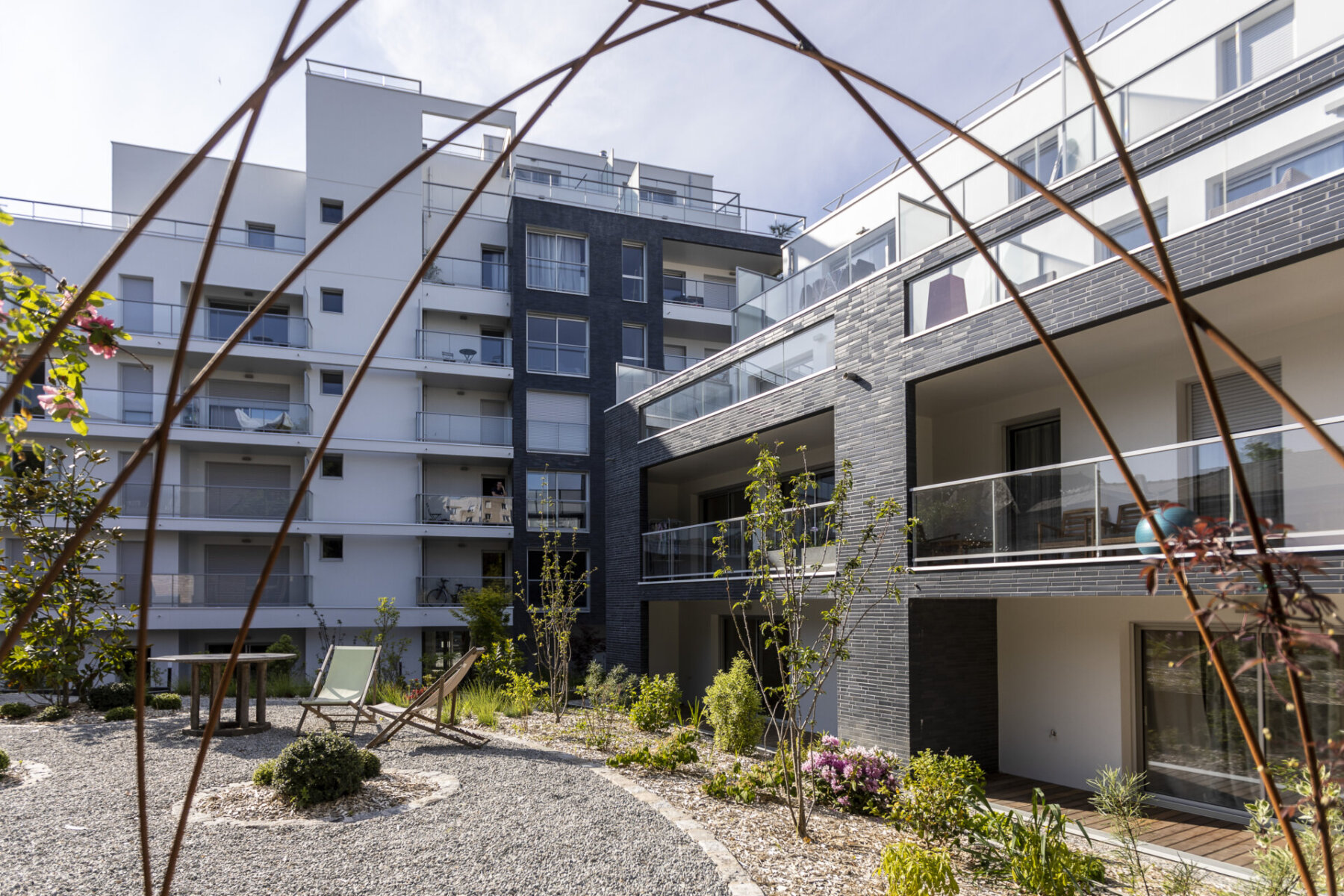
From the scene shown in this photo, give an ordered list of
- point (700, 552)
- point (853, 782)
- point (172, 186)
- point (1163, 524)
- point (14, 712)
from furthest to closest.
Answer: point (700, 552) → point (14, 712) → point (853, 782) → point (1163, 524) → point (172, 186)

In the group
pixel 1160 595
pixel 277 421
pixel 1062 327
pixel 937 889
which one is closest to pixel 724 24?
pixel 937 889

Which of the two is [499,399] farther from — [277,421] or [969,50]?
[969,50]

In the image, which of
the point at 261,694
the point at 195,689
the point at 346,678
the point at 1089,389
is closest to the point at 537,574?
the point at 346,678

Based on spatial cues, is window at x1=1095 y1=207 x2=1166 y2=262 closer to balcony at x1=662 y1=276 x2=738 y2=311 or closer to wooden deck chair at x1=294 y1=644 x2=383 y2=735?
wooden deck chair at x1=294 y1=644 x2=383 y2=735

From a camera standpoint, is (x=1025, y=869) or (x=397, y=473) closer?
(x=1025, y=869)

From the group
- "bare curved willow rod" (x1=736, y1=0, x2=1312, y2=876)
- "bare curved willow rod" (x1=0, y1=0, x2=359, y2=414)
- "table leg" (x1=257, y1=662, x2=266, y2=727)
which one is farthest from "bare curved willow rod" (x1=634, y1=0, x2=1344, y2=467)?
"table leg" (x1=257, y1=662, x2=266, y2=727)

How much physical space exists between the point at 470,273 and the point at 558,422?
471 cm

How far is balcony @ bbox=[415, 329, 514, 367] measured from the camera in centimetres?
2341

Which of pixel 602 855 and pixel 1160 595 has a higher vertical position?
pixel 1160 595

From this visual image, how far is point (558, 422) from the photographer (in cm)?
2383

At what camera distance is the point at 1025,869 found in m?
5.47

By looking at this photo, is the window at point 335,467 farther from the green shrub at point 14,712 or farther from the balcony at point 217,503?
the green shrub at point 14,712

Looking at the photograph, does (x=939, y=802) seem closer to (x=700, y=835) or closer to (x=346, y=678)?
(x=700, y=835)

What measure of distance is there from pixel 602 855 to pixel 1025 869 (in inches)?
103
